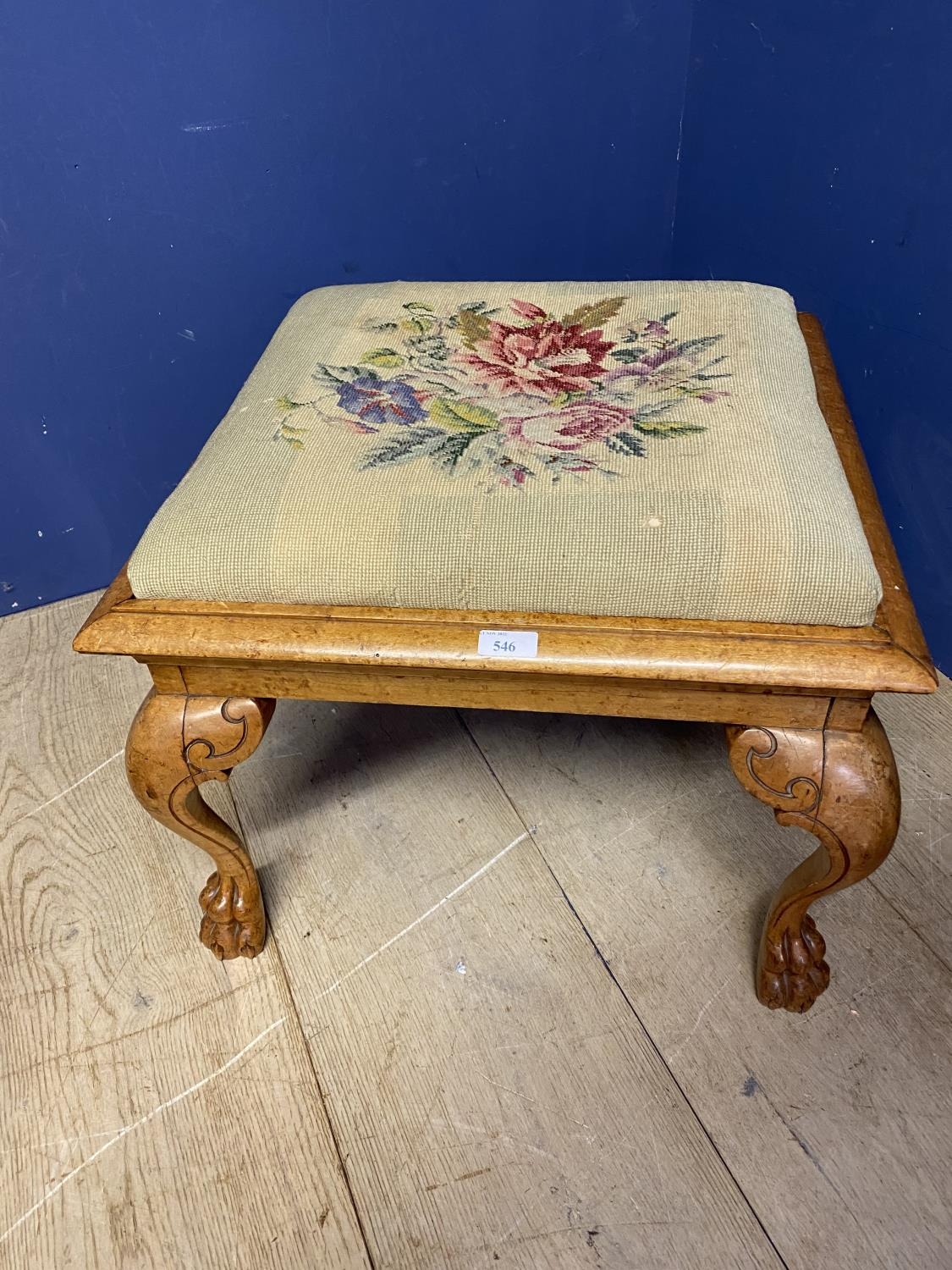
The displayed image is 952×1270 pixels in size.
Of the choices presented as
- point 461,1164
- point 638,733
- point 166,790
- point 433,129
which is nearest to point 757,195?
point 433,129

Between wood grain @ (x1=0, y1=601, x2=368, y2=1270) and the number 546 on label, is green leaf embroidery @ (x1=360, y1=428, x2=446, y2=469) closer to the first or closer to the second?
the number 546 on label

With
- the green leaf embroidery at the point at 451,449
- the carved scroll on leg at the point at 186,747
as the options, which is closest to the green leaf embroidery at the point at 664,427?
the green leaf embroidery at the point at 451,449

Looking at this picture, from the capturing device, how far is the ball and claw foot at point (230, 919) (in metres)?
0.82

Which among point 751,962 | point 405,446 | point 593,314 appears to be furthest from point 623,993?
point 593,314

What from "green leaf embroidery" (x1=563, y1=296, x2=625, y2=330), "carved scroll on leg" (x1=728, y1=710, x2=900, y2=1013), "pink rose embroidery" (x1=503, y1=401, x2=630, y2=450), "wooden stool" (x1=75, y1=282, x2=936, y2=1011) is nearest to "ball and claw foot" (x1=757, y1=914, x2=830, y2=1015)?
"wooden stool" (x1=75, y1=282, x2=936, y2=1011)

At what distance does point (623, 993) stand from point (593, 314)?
0.55 metres

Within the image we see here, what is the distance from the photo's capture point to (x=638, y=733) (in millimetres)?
1019

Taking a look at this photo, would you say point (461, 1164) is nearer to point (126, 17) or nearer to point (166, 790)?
point (166, 790)

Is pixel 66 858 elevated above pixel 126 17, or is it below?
below

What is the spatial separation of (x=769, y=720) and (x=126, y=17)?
868 mm

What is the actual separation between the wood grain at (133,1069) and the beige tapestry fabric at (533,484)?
362mm

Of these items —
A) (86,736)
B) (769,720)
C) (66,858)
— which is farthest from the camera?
(86,736)

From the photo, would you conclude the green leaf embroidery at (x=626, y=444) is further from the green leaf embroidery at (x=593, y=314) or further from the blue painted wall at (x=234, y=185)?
the blue painted wall at (x=234, y=185)

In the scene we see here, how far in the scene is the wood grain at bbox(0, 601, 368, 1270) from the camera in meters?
0.68
